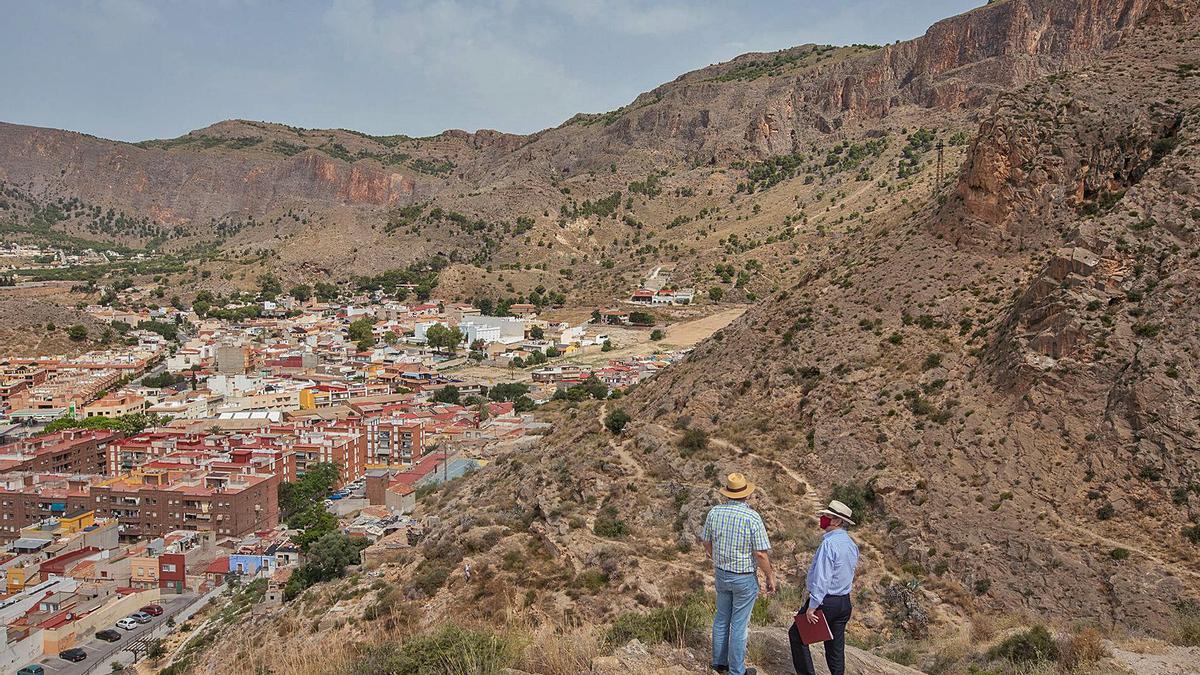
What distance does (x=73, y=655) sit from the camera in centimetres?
2252

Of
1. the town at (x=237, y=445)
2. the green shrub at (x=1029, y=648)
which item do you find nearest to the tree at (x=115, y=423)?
the town at (x=237, y=445)

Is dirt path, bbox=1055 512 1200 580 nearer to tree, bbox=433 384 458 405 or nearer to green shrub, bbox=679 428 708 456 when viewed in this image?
green shrub, bbox=679 428 708 456

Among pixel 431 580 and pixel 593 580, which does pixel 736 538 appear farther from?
pixel 431 580

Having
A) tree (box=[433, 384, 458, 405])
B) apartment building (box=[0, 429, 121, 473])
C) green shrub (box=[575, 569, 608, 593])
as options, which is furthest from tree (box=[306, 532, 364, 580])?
tree (box=[433, 384, 458, 405])

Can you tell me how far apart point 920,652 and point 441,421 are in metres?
33.9

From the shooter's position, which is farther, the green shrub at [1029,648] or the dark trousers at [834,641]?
the green shrub at [1029,648]

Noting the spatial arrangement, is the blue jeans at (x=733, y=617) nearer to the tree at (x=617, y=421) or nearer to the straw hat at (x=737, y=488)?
the straw hat at (x=737, y=488)

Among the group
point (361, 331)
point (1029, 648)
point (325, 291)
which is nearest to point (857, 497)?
point (1029, 648)

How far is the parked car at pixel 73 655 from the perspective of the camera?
2241 centimetres

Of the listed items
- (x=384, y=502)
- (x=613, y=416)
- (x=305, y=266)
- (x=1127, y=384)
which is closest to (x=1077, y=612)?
(x=1127, y=384)

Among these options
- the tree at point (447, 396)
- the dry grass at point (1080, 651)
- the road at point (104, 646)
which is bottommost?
the road at point (104, 646)

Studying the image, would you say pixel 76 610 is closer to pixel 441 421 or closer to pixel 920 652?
pixel 441 421

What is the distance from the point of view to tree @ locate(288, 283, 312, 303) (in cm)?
8412

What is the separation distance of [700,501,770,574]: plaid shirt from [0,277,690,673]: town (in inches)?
654
